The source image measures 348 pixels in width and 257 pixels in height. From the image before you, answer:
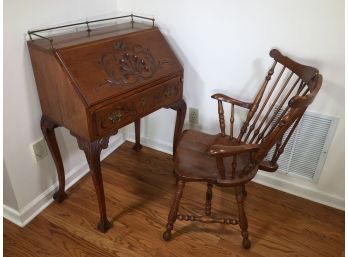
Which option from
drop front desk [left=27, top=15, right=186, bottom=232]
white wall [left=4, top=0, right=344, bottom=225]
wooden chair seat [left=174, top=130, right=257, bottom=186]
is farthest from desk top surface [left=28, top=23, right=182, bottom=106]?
wooden chair seat [left=174, top=130, right=257, bottom=186]

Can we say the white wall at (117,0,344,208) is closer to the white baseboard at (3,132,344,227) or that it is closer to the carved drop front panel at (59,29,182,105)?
the white baseboard at (3,132,344,227)

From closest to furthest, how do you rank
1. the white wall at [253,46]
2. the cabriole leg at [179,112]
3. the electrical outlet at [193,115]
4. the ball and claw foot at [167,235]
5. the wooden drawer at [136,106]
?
1. the wooden drawer at [136,106]
2. the white wall at [253,46]
3. the ball and claw foot at [167,235]
4. the cabriole leg at [179,112]
5. the electrical outlet at [193,115]

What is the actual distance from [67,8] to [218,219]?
135 centimetres

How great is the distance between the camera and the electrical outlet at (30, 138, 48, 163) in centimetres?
154

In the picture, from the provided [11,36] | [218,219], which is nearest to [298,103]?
[218,219]

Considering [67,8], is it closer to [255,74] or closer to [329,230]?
[255,74]

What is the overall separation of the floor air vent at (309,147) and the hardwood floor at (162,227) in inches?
8.0

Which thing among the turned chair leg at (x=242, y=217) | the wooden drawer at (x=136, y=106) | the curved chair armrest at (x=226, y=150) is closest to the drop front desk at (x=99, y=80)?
the wooden drawer at (x=136, y=106)

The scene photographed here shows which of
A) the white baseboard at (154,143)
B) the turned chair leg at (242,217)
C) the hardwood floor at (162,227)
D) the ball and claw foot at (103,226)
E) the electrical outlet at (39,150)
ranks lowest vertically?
the hardwood floor at (162,227)

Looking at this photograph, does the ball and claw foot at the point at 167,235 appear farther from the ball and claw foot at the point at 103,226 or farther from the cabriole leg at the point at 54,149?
the cabriole leg at the point at 54,149

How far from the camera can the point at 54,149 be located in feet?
5.11

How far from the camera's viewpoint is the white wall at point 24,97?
1.29 m

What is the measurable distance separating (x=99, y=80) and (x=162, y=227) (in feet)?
2.85

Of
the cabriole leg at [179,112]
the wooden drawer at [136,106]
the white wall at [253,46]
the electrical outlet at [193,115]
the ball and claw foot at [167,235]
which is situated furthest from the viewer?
the electrical outlet at [193,115]
